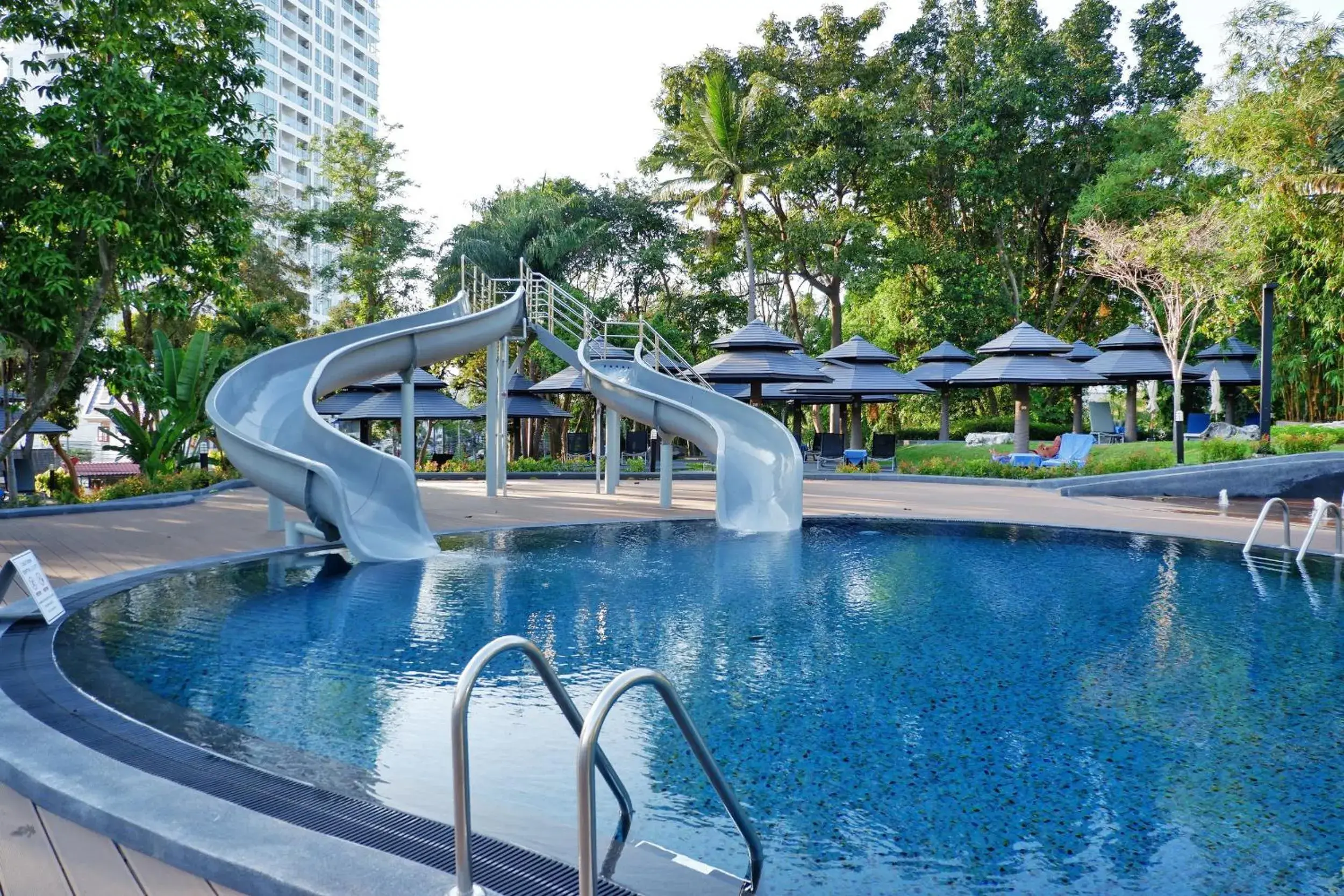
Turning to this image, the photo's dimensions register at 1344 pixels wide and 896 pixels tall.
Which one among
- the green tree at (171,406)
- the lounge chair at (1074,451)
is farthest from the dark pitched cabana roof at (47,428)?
the lounge chair at (1074,451)

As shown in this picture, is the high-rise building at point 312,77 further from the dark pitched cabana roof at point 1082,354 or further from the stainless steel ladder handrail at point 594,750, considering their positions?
the stainless steel ladder handrail at point 594,750

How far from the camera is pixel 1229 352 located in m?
26.8

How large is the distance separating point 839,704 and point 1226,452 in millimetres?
16707

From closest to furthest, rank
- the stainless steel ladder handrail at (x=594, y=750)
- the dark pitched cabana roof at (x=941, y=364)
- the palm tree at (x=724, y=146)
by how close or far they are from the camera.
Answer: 1. the stainless steel ladder handrail at (x=594, y=750)
2. the dark pitched cabana roof at (x=941, y=364)
3. the palm tree at (x=724, y=146)

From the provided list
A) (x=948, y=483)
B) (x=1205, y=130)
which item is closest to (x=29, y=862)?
(x=948, y=483)

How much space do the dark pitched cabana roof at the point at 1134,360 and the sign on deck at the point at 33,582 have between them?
22.7 m

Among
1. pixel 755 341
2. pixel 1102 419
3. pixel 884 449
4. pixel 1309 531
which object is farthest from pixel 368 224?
pixel 1309 531

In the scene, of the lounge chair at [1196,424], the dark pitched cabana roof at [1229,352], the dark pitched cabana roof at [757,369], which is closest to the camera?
the dark pitched cabana roof at [757,369]

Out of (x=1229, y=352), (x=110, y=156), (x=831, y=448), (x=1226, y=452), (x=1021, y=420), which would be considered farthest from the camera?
(x=1229, y=352)

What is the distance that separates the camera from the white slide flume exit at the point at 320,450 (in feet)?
32.4

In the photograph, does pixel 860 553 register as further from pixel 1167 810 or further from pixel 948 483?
pixel 948 483

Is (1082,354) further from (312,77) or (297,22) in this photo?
(297,22)

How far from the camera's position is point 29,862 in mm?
2857

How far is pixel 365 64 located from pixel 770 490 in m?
82.3
